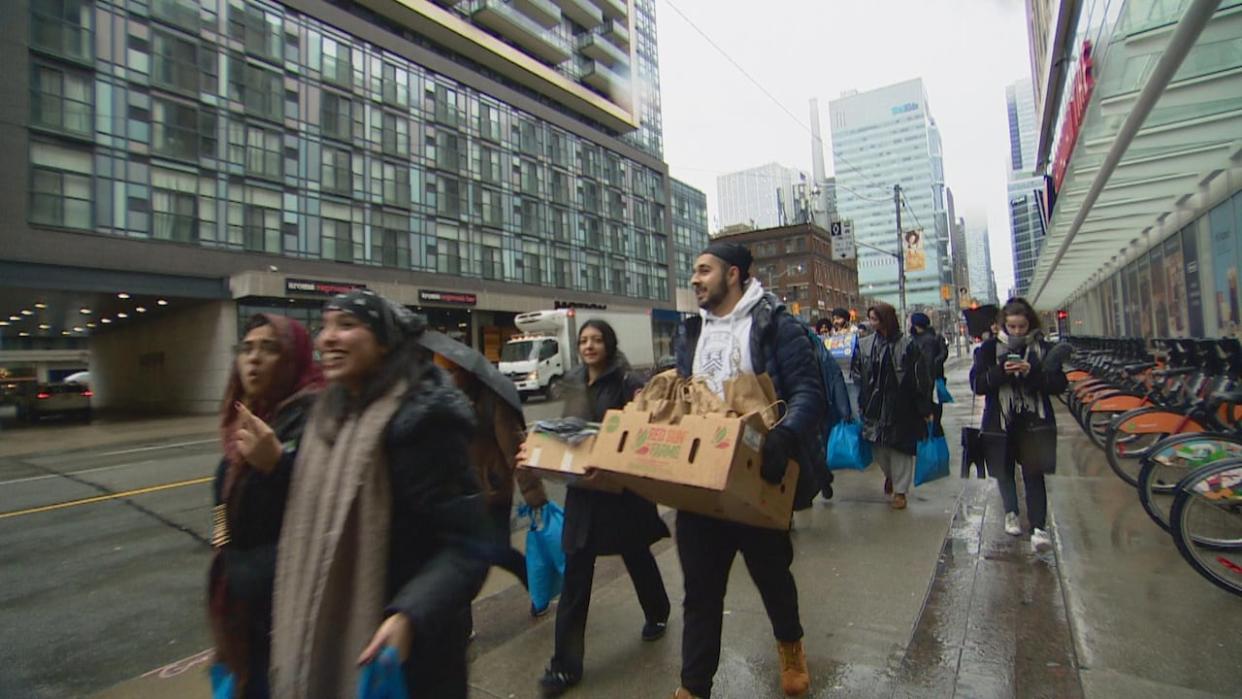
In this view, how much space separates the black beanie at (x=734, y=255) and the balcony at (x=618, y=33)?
53617mm

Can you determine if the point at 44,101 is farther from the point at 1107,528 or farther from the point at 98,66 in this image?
the point at 1107,528

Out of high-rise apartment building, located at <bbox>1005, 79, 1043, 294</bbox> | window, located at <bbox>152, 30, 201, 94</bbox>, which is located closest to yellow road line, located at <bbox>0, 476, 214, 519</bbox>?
window, located at <bbox>152, 30, 201, 94</bbox>

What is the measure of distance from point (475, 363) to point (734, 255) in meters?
1.25

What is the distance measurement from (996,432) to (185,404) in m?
30.1

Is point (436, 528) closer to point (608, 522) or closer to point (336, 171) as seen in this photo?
point (608, 522)

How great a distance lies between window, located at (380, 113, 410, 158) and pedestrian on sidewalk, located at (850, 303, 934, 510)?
32.1 meters

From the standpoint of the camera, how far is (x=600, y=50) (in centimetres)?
4847

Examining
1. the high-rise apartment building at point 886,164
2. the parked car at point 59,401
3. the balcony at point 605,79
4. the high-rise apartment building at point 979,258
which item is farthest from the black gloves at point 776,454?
the high-rise apartment building at point 979,258

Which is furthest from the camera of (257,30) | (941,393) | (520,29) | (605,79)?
(605,79)

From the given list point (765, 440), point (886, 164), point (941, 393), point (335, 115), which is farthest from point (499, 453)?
point (886, 164)

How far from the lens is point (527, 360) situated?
2092cm

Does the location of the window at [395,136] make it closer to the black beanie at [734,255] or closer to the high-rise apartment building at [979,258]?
the black beanie at [734,255]

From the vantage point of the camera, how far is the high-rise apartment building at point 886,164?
39562mm

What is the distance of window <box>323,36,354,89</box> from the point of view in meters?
30.1
